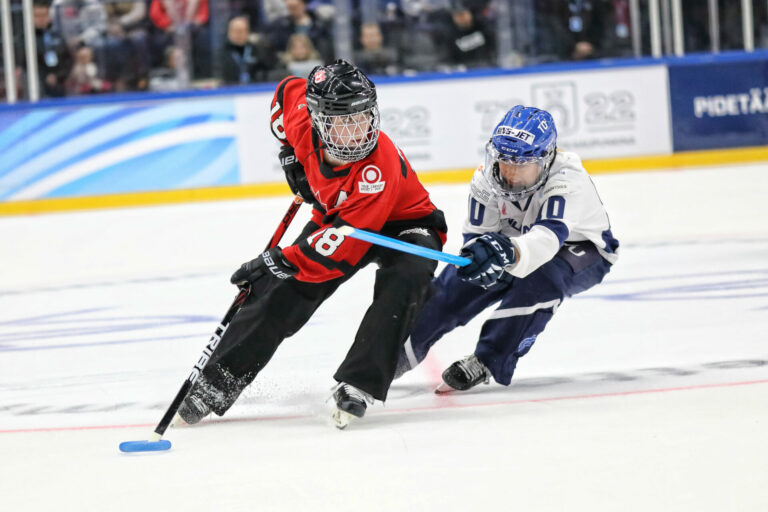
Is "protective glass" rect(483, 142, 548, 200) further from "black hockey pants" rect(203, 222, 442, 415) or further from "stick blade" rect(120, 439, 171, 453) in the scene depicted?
"stick blade" rect(120, 439, 171, 453)

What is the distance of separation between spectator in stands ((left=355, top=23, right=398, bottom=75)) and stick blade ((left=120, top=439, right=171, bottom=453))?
8.23 metres

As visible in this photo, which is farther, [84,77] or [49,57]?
[84,77]

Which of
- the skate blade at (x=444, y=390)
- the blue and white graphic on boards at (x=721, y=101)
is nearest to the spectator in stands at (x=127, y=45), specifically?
the blue and white graphic on boards at (x=721, y=101)

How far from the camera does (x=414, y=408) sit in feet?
11.1

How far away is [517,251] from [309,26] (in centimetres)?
798

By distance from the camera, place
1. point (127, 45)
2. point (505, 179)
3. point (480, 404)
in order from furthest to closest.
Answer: point (127, 45), point (505, 179), point (480, 404)

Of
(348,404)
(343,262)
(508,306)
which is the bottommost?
(348,404)

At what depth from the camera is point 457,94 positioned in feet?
35.1

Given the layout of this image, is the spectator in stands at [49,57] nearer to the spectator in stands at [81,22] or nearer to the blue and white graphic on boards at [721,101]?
the spectator in stands at [81,22]

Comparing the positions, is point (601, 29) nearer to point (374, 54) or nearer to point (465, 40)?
point (465, 40)

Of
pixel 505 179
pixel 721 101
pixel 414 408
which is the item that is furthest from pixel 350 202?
pixel 721 101

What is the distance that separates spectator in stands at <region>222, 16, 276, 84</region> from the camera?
35.7 feet

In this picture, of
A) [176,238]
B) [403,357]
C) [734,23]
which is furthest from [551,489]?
[734,23]

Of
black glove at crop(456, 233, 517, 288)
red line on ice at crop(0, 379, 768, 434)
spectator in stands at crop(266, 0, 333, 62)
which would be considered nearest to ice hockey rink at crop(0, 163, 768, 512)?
red line on ice at crop(0, 379, 768, 434)
